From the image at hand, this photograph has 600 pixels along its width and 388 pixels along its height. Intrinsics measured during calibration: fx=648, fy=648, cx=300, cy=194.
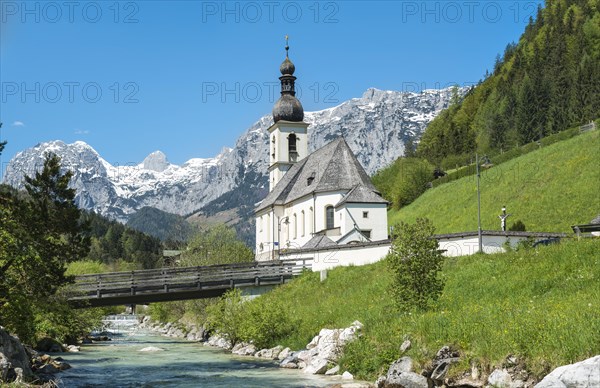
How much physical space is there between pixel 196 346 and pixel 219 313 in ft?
18.2

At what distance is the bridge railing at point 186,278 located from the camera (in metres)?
41.0

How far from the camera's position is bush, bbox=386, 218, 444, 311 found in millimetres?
24703

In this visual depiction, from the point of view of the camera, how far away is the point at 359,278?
39156 millimetres

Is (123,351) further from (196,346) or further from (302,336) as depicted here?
(302,336)

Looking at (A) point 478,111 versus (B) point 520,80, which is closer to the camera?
(B) point 520,80

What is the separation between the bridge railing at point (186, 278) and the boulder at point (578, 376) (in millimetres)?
31400

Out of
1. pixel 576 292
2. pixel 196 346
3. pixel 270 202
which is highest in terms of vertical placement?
pixel 270 202

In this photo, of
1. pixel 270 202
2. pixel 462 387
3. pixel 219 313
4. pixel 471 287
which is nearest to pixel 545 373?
pixel 462 387

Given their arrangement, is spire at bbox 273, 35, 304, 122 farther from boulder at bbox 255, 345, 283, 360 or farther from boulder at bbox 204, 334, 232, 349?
boulder at bbox 255, 345, 283, 360

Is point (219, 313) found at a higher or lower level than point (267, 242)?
lower

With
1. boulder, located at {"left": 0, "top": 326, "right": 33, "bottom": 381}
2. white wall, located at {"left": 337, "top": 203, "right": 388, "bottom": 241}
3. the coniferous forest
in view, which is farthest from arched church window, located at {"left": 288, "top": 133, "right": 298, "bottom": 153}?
boulder, located at {"left": 0, "top": 326, "right": 33, "bottom": 381}

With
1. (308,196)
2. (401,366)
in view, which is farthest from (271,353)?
(308,196)

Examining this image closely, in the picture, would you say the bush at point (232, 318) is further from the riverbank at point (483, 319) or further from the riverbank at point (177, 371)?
the riverbank at point (177, 371)

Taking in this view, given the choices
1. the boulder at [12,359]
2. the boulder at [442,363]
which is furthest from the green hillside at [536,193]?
the boulder at [12,359]
